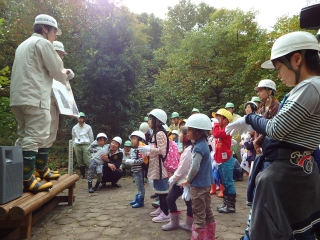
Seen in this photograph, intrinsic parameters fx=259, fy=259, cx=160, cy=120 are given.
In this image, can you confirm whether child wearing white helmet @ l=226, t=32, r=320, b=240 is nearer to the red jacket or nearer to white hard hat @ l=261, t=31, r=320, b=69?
white hard hat @ l=261, t=31, r=320, b=69

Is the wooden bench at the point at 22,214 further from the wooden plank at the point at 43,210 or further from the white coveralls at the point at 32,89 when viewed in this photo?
the white coveralls at the point at 32,89

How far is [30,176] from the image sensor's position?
341 cm

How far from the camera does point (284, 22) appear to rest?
9.62 metres

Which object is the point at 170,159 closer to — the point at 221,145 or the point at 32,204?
the point at 221,145

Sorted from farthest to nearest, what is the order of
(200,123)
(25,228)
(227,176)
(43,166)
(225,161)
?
(225,161) → (227,176) → (43,166) → (200,123) → (25,228)

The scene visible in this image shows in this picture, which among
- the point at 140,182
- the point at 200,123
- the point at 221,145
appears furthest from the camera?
the point at 140,182

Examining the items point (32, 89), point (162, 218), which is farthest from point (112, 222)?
point (32, 89)

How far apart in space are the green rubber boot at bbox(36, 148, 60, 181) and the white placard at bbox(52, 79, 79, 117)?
2.13 feet

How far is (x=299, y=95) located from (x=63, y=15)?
13.4 meters

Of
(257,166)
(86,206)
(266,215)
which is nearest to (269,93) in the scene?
(257,166)

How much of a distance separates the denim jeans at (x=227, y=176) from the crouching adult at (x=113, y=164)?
10.2 ft

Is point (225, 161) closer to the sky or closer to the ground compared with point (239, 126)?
closer to the ground

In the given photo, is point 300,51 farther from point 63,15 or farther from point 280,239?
point 63,15

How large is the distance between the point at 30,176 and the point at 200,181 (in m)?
2.21
